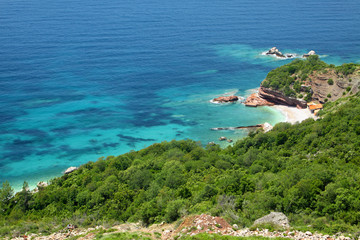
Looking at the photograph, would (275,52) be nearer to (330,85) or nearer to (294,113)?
(330,85)

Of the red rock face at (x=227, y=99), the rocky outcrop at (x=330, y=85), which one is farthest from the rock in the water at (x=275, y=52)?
the red rock face at (x=227, y=99)

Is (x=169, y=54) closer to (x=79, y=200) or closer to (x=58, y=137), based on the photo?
(x=58, y=137)

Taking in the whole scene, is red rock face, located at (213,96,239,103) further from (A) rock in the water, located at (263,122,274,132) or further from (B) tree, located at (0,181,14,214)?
(B) tree, located at (0,181,14,214)

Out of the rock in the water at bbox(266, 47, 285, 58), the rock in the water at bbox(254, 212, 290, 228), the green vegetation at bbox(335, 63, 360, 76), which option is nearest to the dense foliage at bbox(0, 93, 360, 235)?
the rock in the water at bbox(254, 212, 290, 228)

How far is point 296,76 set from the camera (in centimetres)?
8750

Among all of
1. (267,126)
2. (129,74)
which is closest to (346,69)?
(267,126)

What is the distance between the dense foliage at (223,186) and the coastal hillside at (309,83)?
2224cm

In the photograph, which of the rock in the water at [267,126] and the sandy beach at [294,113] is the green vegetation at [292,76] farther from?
the rock in the water at [267,126]

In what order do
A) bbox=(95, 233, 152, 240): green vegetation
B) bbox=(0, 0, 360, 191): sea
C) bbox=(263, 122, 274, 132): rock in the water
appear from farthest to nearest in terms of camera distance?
bbox=(0, 0, 360, 191): sea < bbox=(263, 122, 274, 132): rock in the water < bbox=(95, 233, 152, 240): green vegetation

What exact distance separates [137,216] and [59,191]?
1535cm

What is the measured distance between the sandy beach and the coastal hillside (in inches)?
Answer: 66.6

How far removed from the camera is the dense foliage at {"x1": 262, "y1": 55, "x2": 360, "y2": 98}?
81.9 meters

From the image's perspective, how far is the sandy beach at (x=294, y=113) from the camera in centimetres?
7681

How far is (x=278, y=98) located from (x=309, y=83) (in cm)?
871
